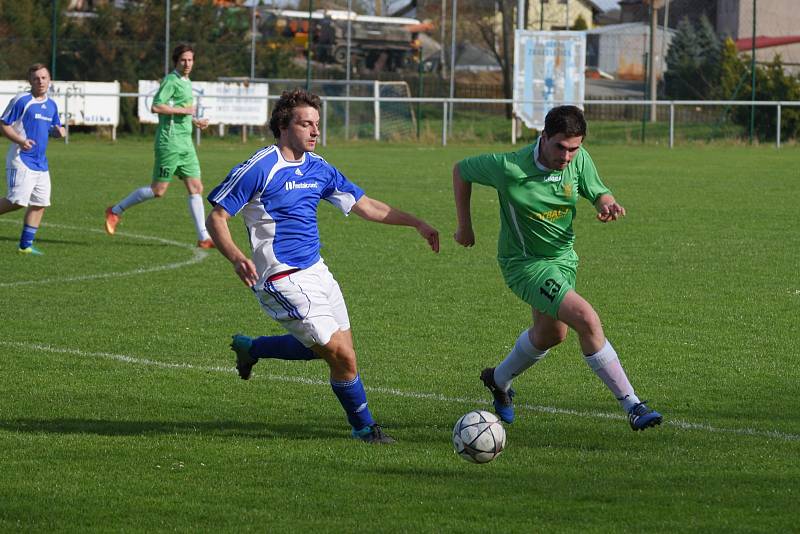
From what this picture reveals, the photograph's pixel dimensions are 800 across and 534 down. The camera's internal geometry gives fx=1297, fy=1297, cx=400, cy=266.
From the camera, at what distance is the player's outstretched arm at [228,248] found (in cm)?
560

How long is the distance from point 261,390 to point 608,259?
19.7 feet

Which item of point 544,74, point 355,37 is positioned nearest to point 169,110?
point 544,74

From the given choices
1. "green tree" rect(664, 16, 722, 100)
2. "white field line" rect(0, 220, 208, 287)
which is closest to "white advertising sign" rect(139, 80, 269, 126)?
"green tree" rect(664, 16, 722, 100)

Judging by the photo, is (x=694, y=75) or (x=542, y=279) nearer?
(x=542, y=279)

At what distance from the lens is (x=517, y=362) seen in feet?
21.4

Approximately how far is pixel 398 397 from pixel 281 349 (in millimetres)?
854

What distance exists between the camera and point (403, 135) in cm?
3431

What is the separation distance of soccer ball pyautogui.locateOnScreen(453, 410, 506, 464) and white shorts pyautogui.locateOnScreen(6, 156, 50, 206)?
8.25 m

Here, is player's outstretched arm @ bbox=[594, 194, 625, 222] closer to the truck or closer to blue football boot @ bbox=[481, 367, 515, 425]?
blue football boot @ bbox=[481, 367, 515, 425]

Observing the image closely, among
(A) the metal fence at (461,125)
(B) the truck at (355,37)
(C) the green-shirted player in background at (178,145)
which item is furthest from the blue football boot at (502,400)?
(B) the truck at (355,37)

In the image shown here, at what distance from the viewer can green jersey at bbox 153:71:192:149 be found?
13312 mm

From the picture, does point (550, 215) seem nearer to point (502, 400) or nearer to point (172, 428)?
point (502, 400)

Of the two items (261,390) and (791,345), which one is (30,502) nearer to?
(261,390)

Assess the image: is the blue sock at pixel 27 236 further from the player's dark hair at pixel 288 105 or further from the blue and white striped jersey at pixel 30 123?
the player's dark hair at pixel 288 105
